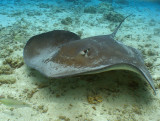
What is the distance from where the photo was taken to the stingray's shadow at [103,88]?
3019 millimetres

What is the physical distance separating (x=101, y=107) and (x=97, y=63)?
98 centimetres

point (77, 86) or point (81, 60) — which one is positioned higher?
point (81, 60)

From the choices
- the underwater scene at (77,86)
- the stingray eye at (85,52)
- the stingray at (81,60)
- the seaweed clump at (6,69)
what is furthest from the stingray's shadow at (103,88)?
the stingray eye at (85,52)

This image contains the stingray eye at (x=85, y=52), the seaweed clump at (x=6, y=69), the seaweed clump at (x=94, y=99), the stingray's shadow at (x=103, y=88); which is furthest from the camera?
the seaweed clump at (x=6, y=69)

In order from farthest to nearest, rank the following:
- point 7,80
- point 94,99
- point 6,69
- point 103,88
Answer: point 6,69, point 7,80, point 103,88, point 94,99

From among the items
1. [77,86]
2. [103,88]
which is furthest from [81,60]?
[103,88]

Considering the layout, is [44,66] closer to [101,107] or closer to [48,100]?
[48,100]

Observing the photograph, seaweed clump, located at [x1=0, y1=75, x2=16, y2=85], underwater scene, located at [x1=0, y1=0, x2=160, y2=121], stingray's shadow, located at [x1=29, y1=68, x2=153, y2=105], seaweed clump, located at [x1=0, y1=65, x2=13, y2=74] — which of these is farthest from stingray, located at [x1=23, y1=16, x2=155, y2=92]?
seaweed clump, located at [x1=0, y1=65, x2=13, y2=74]

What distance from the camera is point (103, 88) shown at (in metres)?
3.25

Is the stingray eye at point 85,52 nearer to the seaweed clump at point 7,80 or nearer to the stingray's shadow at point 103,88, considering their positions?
the stingray's shadow at point 103,88

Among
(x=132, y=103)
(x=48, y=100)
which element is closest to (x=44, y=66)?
(x=48, y=100)

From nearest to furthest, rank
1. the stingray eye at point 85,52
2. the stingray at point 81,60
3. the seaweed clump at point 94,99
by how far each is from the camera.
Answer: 1. the stingray at point 81,60
2. the stingray eye at point 85,52
3. the seaweed clump at point 94,99

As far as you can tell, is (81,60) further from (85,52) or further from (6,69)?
(6,69)

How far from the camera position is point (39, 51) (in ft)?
12.1
